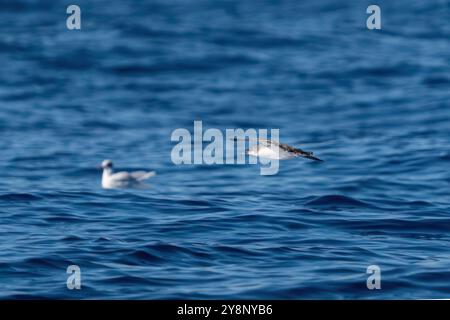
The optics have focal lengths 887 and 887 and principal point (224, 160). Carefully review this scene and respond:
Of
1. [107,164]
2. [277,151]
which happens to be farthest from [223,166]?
[107,164]

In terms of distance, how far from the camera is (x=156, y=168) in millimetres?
19141

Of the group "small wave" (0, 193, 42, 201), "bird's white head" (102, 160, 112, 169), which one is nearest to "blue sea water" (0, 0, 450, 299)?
"small wave" (0, 193, 42, 201)

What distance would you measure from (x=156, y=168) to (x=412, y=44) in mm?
15493

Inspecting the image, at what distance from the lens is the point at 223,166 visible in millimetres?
19500

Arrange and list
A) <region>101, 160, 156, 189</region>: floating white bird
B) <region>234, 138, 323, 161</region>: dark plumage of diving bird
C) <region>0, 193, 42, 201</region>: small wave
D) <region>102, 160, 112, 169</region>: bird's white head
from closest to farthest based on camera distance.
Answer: <region>101, 160, 156, 189</region>: floating white bird
<region>102, 160, 112, 169</region>: bird's white head
<region>234, 138, 323, 161</region>: dark plumage of diving bird
<region>0, 193, 42, 201</region>: small wave

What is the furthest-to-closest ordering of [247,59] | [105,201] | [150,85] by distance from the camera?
1. [247,59]
2. [150,85]
3. [105,201]

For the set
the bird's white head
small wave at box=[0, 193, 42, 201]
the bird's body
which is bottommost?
small wave at box=[0, 193, 42, 201]

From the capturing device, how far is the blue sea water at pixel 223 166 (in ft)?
40.0


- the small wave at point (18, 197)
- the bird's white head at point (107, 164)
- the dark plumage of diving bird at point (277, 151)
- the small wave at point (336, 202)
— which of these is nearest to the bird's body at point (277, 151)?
the dark plumage of diving bird at point (277, 151)

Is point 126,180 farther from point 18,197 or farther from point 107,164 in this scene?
point 18,197

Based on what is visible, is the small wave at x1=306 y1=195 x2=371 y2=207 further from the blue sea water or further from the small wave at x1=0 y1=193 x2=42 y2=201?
the small wave at x1=0 y1=193 x2=42 y2=201

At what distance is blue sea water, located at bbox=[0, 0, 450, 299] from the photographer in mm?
12180
